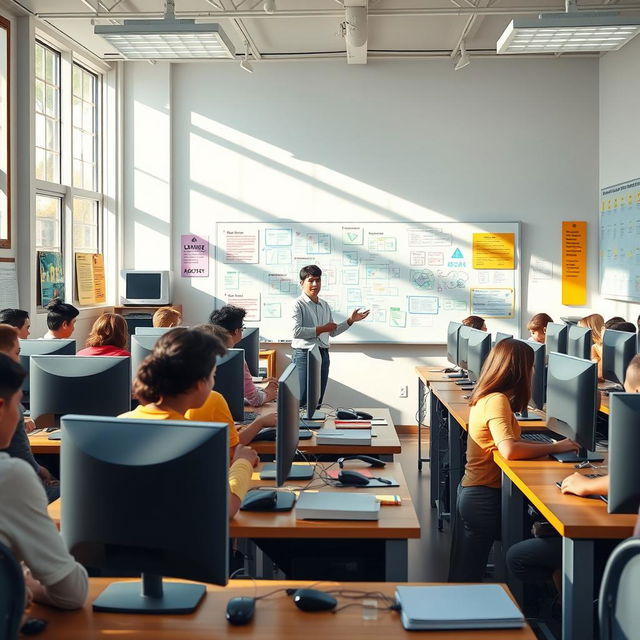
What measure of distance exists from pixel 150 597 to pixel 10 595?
45 centimetres

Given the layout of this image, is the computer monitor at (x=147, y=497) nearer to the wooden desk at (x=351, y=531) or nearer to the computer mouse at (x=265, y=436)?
the wooden desk at (x=351, y=531)

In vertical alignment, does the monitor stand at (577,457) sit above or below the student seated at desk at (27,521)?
below

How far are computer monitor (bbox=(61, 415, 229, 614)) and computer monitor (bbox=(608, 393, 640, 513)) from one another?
1379 mm

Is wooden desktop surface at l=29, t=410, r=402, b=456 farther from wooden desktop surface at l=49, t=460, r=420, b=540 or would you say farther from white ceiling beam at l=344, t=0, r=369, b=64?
white ceiling beam at l=344, t=0, r=369, b=64

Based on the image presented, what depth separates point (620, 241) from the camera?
25.1ft

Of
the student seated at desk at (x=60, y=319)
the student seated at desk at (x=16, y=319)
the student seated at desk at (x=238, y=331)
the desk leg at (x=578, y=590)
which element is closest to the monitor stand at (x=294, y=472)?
the desk leg at (x=578, y=590)

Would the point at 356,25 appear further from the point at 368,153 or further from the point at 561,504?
the point at 561,504

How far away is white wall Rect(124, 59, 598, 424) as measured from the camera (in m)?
8.36

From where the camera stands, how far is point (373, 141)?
8414mm

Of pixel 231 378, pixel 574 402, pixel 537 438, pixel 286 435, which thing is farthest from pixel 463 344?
pixel 286 435

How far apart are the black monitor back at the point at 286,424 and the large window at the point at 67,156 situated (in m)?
4.65

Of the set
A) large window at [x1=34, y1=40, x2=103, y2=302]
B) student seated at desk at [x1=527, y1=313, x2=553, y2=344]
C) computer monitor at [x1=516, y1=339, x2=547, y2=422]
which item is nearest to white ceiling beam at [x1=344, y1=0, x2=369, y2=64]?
large window at [x1=34, y1=40, x2=103, y2=302]

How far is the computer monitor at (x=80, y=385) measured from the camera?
4008 mm

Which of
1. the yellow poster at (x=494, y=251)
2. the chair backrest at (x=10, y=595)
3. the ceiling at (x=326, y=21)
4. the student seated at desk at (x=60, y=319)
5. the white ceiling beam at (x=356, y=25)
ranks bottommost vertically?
the chair backrest at (x=10, y=595)
